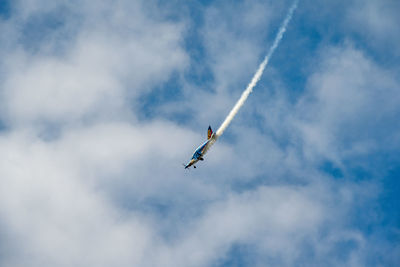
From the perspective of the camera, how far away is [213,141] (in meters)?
164

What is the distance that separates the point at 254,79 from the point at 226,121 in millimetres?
14769

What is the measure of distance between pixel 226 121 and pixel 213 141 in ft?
42.9

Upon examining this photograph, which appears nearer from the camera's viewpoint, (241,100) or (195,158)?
(241,100)

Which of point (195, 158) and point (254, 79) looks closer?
point (254, 79)

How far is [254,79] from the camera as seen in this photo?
151 metres

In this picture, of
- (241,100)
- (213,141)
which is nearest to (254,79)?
(241,100)

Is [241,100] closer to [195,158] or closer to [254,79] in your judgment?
[254,79]

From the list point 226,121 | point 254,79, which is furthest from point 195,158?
point 254,79

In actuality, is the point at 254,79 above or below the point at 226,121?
Answer: above

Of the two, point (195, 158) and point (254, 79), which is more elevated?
point (254, 79)

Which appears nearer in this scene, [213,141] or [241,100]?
[241,100]

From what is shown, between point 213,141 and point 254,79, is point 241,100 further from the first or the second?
point 213,141

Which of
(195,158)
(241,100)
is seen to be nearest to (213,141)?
(195,158)

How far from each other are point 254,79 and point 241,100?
7.19 m
